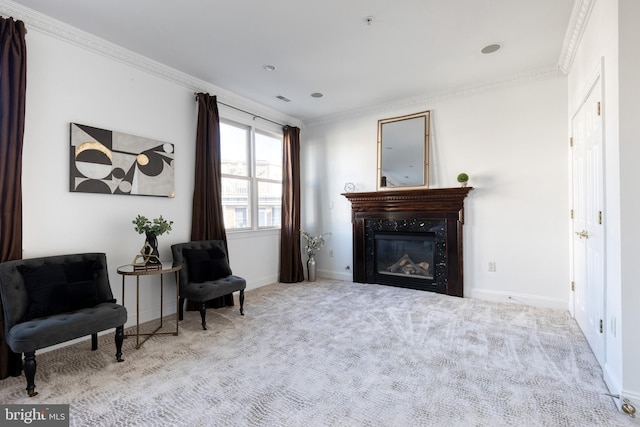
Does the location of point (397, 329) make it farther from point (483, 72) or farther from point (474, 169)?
point (483, 72)

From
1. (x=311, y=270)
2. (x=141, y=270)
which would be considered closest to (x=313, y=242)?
(x=311, y=270)

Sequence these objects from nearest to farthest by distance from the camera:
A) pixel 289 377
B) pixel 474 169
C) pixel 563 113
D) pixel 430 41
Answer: pixel 289 377
pixel 430 41
pixel 563 113
pixel 474 169

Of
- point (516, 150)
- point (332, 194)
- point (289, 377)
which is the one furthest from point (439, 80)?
point (289, 377)

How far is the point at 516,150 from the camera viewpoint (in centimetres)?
401

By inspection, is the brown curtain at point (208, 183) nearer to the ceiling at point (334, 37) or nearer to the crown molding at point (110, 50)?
the crown molding at point (110, 50)

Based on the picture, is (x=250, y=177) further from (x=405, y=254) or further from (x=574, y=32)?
(x=574, y=32)

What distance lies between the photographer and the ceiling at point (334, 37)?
8.52 feet

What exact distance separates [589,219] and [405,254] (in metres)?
2.46

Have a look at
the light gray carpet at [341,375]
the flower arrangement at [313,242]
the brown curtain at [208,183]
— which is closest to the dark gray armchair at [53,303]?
the light gray carpet at [341,375]

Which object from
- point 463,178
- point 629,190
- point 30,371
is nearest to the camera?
point 629,190

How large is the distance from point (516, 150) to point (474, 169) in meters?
0.53

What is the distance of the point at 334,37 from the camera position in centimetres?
303

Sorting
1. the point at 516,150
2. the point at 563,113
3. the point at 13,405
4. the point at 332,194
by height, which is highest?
the point at 563,113

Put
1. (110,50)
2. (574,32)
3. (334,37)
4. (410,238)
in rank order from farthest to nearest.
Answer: (410,238) → (110,50) → (334,37) → (574,32)
